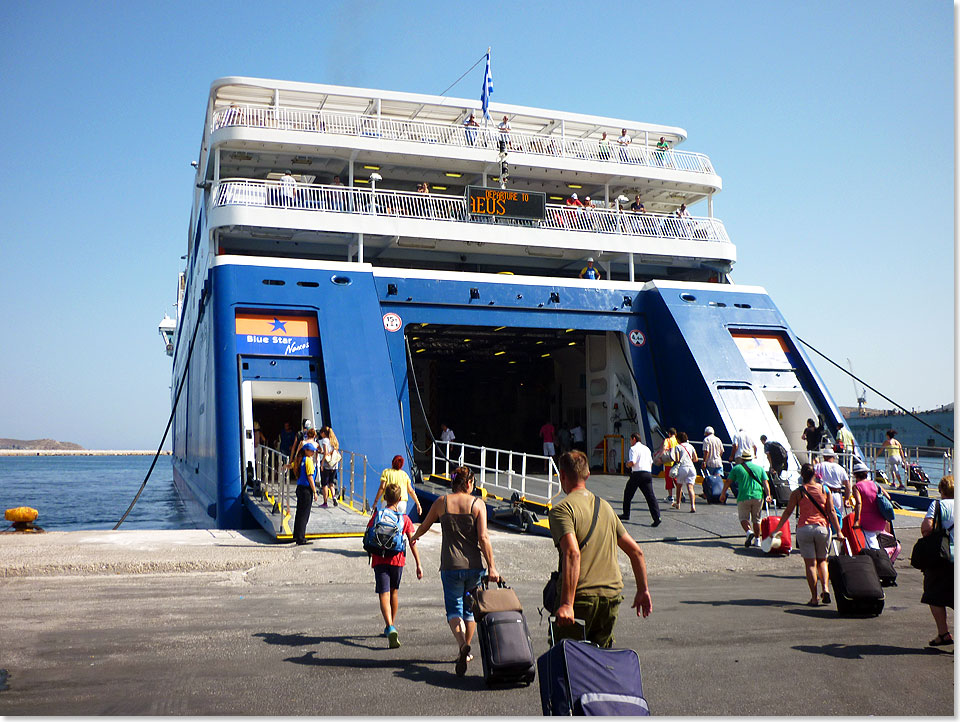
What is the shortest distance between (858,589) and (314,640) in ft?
16.6

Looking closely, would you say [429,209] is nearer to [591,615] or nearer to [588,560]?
[588,560]

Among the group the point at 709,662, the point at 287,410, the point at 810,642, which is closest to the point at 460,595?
the point at 709,662

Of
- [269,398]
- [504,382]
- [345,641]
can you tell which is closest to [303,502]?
[269,398]

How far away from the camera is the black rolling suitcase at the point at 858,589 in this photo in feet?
25.3

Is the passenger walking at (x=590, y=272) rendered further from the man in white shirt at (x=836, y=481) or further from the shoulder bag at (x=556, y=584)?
the shoulder bag at (x=556, y=584)

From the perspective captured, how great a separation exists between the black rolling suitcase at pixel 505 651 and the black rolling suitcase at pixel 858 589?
12.4 ft

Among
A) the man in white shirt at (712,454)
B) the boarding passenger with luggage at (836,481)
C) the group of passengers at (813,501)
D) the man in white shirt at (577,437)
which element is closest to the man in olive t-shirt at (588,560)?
the group of passengers at (813,501)

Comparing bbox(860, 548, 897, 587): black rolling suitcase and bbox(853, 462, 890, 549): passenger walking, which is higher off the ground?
bbox(853, 462, 890, 549): passenger walking

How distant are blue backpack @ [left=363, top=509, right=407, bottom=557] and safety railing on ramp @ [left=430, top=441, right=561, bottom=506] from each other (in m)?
1.48

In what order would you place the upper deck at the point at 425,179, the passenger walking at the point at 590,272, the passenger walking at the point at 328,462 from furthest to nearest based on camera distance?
the passenger walking at the point at 590,272, the upper deck at the point at 425,179, the passenger walking at the point at 328,462

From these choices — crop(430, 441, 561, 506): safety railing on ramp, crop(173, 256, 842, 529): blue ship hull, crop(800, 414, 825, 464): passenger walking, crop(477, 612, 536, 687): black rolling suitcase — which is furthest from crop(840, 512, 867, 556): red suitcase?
crop(800, 414, 825, 464): passenger walking

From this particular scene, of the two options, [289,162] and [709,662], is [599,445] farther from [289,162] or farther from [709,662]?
[709,662]

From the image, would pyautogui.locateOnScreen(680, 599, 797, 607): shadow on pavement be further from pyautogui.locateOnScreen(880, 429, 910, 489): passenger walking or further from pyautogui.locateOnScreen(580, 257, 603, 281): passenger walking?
pyautogui.locateOnScreen(580, 257, 603, 281): passenger walking

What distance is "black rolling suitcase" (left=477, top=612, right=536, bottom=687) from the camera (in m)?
5.44
